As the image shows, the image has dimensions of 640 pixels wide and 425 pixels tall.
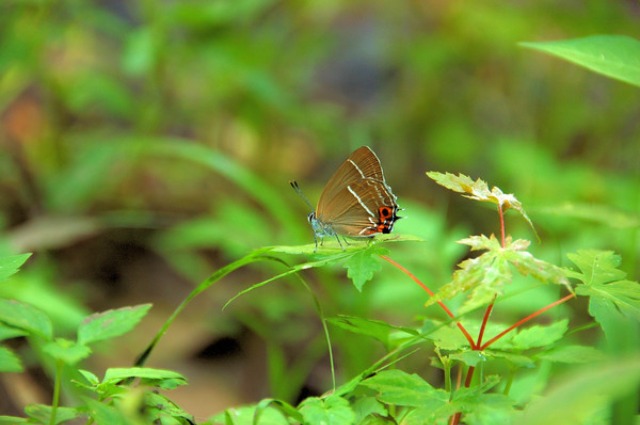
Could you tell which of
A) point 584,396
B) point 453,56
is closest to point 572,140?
point 453,56

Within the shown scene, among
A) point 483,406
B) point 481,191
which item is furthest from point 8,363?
point 481,191

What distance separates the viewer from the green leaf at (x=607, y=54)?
1.36m

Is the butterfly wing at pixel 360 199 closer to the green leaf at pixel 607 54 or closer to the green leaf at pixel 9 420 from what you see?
the green leaf at pixel 607 54

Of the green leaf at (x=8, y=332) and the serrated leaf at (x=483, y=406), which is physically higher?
the green leaf at (x=8, y=332)

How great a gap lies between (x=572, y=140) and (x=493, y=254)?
3.84 m

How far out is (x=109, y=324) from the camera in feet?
3.76

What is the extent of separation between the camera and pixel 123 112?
349cm

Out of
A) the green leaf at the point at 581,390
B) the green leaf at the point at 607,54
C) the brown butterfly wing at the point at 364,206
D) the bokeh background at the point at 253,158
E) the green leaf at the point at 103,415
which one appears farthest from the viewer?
the bokeh background at the point at 253,158

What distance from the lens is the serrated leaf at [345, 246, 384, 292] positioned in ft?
3.61

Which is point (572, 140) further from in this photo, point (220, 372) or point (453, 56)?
point (220, 372)

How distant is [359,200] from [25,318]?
762 mm

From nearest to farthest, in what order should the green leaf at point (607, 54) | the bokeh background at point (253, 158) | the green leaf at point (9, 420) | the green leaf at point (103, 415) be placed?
the green leaf at point (103, 415) < the green leaf at point (9, 420) < the green leaf at point (607, 54) < the bokeh background at point (253, 158)

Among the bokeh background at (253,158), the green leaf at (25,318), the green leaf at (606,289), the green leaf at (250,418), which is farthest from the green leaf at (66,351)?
the bokeh background at (253,158)

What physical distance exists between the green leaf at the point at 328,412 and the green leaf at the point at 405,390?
1.8 inches
